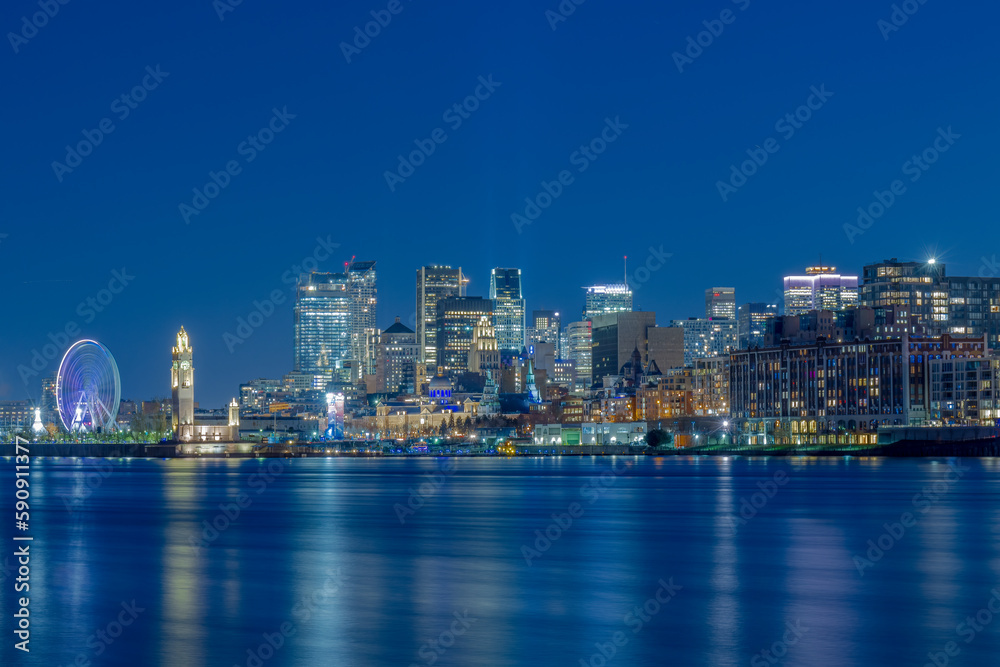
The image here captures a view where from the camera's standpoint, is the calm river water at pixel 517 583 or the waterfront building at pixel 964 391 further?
the waterfront building at pixel 964 391

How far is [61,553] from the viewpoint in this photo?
48000 mm

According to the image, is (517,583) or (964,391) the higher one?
(964,391)

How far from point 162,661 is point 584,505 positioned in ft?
161

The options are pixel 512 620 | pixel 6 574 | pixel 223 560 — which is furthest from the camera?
pixel 223 560

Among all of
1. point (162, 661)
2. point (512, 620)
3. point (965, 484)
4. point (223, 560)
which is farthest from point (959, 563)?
point (965, 484)

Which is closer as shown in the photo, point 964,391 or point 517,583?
point 517,583

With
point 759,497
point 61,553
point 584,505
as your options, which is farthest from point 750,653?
point 759,497

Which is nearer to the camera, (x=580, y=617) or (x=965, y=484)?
(x=580, y=617)

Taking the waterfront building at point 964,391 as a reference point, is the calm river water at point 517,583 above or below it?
below

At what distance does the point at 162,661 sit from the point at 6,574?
1670cm

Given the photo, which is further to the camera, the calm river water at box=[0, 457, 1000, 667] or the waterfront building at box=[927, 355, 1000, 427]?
the waterfront building at box=[927, 355, 1000, 427]

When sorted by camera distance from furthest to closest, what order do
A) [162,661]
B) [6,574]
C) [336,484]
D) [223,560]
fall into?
[336,484] → [223,560] → [6,574] → [162,661]

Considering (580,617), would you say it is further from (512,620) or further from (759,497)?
(759,497)

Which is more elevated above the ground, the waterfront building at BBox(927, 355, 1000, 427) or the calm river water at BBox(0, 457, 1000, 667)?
the waterfront building at BBox(927, 355, 1000, 427)
